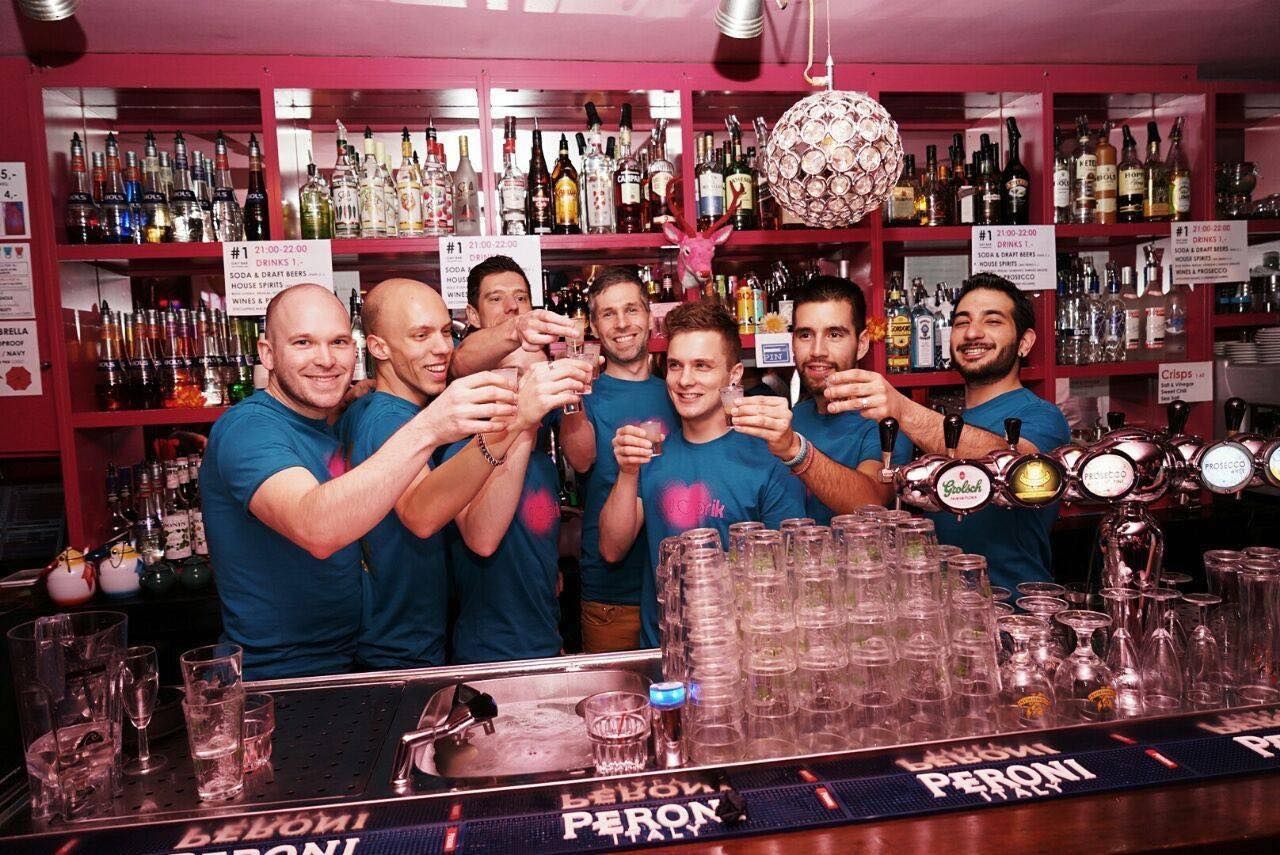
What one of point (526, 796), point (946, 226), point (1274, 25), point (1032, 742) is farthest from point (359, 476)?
point (1274, 25)

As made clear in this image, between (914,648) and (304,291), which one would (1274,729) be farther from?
(304,291)

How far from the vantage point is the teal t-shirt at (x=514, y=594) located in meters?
2.29

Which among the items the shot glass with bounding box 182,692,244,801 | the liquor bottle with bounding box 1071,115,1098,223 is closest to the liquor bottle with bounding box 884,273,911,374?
the liquor bottle with bounding box 1071,115,1098,223

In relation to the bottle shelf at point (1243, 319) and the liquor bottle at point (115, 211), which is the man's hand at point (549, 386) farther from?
the bottle shelf at point (1243, 319)

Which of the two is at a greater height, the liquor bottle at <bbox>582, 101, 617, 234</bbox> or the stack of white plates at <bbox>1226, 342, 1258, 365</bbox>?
the liquor bottle at <bbox>582, 101, 617, 234</bbox>

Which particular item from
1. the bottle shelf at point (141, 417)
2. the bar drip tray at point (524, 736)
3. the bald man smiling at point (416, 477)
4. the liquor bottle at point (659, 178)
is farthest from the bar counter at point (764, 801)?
the liquor bottle at point (659, 178)

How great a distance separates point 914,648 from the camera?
4.42 feet

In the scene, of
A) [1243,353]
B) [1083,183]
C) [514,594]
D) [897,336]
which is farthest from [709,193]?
[1243,353]

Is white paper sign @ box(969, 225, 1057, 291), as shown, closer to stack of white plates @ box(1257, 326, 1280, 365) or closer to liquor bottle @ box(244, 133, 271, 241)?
stack of white plates @ box(1257, 326, 1280, 365)

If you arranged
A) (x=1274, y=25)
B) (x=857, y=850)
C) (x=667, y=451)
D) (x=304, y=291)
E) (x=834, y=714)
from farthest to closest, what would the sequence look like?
(x=1274, y=25)
(x=667, y=451)
(x=304, y=291)
(x=834, y=714)
(x=857, y=850)

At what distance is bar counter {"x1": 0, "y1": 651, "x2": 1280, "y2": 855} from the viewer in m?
1.11

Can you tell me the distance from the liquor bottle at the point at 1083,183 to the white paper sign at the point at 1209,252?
0.37 metres

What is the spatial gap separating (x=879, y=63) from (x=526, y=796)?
3348 mm

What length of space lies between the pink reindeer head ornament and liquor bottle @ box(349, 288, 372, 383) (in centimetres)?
127
